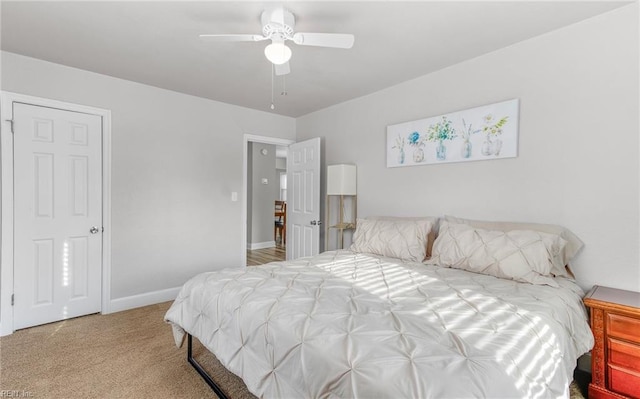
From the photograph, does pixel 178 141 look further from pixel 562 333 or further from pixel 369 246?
pixel 562 333

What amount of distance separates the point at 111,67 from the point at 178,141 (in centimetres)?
97

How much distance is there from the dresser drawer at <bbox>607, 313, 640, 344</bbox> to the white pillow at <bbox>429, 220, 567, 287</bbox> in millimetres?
296

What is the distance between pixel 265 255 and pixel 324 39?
16.0ft

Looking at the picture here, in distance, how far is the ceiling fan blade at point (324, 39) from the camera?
1856 millimetres

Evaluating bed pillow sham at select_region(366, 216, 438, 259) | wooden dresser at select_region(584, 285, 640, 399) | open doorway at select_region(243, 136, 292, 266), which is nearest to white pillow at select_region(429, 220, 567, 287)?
wooden dresser at select_region(584, 285, 640, 399)

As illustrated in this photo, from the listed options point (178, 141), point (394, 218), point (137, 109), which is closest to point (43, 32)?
point (137, 109)

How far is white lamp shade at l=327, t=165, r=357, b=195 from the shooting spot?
3650 mm

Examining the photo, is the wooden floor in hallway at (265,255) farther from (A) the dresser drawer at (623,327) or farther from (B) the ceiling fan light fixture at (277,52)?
(A) the dresser drawer at (623,327)

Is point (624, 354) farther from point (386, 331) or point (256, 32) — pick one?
point (256, 32)

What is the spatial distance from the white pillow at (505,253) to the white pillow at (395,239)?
0.86ft

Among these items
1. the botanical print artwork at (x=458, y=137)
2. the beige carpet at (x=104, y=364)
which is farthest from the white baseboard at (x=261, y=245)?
the botanical print artwork at (x=458, y=137)

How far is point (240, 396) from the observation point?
6.07 feet

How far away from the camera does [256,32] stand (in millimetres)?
2316

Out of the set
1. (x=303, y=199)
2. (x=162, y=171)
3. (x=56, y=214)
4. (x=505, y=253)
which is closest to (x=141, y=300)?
(x=56, y=214)
